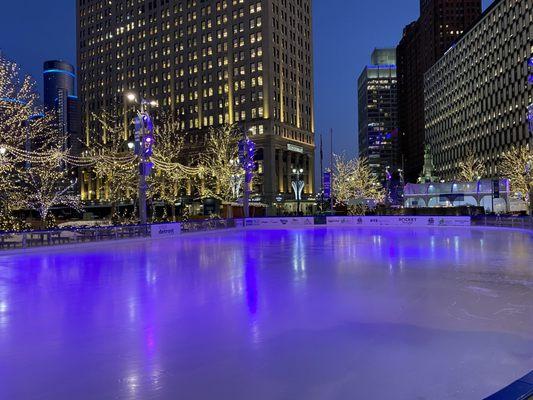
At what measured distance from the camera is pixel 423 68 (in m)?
172

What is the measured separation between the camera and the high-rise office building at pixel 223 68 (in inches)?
3600

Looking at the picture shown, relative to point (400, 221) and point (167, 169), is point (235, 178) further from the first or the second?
point (400, 221)

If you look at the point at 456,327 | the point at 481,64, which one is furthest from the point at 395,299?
the point at 481,64

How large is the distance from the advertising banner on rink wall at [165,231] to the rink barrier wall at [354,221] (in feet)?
32.5

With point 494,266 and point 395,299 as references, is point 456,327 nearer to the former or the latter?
point 395,299

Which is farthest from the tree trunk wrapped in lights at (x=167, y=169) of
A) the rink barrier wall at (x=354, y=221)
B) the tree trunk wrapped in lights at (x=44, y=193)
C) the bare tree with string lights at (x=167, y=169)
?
the rink barrier wall at (x=354, y=221)

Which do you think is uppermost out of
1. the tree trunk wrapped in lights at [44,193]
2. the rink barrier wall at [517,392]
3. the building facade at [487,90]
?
the building facade at [487,90]

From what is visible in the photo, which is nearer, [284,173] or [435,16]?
[284,173]

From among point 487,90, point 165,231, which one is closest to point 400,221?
point 165,231

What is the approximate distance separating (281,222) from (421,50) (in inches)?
6097

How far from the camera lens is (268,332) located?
7496mm

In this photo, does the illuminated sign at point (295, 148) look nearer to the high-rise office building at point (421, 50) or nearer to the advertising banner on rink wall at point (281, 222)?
the advertising banner on rink wall at point (281, 222)

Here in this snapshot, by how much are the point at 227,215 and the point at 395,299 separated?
118 feet

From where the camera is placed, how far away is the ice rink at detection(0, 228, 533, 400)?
5.23 m
